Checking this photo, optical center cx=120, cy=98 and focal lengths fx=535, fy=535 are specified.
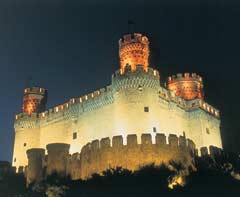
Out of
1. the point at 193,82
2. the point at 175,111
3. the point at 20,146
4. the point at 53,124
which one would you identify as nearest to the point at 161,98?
the point at 175,111

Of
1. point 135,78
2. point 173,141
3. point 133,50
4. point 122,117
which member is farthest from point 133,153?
point 133,50

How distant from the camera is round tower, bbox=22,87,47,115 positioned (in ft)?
221

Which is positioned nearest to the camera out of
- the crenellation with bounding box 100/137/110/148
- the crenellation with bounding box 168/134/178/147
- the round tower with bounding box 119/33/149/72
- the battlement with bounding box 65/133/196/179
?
the battlement with bounding box 65/133/196/179

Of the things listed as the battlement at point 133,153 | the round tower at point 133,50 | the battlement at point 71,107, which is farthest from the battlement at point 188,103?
the battlement at point 133,153

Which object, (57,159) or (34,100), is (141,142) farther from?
(34,100)

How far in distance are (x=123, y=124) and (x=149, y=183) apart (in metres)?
10.1

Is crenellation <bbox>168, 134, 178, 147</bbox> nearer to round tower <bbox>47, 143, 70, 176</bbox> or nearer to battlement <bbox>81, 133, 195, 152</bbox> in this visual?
battlement <bbox>81, 133, 195, 152</bbox>

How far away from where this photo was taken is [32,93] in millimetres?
68625

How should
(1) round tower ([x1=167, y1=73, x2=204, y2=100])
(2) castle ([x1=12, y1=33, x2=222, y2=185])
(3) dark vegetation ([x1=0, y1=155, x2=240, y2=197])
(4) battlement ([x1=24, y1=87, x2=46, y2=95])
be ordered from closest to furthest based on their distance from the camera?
(3) dark vegetation ([x1=0, y1=155, x2=240, y2=197])
(2) castle ([x1=12, y1=33, x2=222, y2=185])
(1) round tower ([x1=167, y1=73, x2=204, y2=100])
(4) battlement ([x1=24, y1=87, x2=46, y2=95])

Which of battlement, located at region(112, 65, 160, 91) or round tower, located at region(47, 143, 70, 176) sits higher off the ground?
battlement, located at region(112, 65, 160, 91)

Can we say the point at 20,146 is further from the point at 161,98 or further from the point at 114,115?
the point at 161,98

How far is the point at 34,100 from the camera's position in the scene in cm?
6800

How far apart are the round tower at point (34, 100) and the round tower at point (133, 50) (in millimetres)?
16316

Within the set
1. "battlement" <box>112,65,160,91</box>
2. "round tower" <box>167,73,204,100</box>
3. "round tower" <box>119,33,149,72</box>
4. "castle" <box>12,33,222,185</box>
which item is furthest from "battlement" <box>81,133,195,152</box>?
"round tower" <box>167,73,204,100</box>
